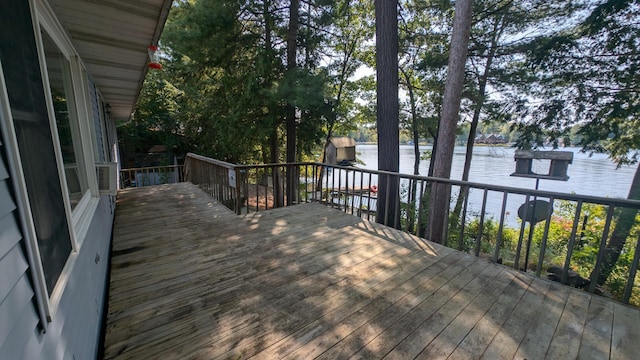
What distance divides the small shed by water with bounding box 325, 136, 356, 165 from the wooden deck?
34.8 ft

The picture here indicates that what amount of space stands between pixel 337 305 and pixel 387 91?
367 centimetres

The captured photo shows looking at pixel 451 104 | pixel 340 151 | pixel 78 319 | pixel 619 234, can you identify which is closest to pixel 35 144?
pixel 78 319

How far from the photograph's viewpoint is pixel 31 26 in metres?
1.14

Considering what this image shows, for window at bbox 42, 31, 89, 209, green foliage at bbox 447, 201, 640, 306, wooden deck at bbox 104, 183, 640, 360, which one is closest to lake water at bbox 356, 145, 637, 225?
green foliage at bbox 447, 201, 640, 306

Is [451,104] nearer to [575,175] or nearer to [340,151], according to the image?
[575,175]

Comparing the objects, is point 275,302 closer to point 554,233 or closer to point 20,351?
point 20,351

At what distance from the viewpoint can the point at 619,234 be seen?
490cm

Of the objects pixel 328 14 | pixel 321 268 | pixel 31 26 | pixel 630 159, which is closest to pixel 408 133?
pixel 328 14

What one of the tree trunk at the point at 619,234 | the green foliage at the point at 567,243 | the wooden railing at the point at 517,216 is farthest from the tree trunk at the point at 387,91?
the tree trunk at the point at 619,234

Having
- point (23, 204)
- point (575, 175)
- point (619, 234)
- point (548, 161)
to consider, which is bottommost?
point (619, 234)

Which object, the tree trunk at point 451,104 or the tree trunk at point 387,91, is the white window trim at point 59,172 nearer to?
the tree trunk at point 387,91

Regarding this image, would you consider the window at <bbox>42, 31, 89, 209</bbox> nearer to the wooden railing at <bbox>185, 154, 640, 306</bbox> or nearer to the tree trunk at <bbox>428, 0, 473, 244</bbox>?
the wooden railing at <bbox>185, 154, 640, 306</bbox>

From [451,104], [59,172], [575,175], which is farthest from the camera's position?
[575,175]

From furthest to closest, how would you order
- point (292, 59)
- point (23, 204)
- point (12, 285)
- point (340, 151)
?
point (340, 151) < point (292, 59) < point (23, 204) < point (12, 285)
